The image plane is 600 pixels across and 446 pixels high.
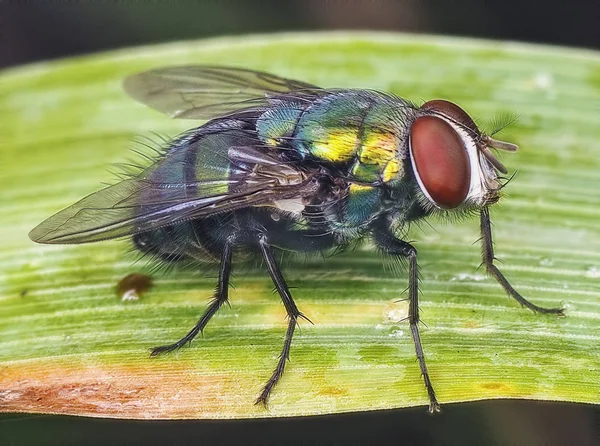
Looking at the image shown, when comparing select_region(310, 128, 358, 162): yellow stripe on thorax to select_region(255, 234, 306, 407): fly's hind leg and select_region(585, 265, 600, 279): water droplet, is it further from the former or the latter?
select_region(585, 265, 600, 279): water droplet

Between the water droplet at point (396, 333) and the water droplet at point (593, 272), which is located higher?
the water droplet at point (593, 272)

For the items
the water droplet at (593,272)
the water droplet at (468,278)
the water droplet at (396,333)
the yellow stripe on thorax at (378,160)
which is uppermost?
the yellow stripe on thorax at (378,160)

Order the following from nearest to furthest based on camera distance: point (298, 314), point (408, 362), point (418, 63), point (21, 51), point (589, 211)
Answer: point (408, 362) < point (298, 314) < point (589, 211) < point (418, 63) < point (21, 51)

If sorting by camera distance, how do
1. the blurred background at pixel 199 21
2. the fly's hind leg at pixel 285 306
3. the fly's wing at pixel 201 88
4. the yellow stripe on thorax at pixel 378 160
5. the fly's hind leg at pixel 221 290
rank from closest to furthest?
1. the fly's hind leg at pixel 285 306
2. the yellow stripe on thorax at pixel 378 160
3. the fly's hind leg at pixel 221 290
4. the fly's wing at pixel 201 88
5. the blurred background at pixel 199 21

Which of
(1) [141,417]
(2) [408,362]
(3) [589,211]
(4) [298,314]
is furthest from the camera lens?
(3) [589,211]

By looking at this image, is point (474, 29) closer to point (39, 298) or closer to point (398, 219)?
point (398, 219)

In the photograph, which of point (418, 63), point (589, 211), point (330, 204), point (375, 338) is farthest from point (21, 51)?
point (589, 211)

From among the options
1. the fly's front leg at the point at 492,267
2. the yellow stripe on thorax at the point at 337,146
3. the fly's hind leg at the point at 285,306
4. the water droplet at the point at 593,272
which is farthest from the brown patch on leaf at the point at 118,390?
the water droplet at the point at 593,272

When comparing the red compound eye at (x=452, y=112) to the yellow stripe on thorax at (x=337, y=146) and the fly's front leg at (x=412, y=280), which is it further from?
the fly's front leg at (x=412, y=280)
